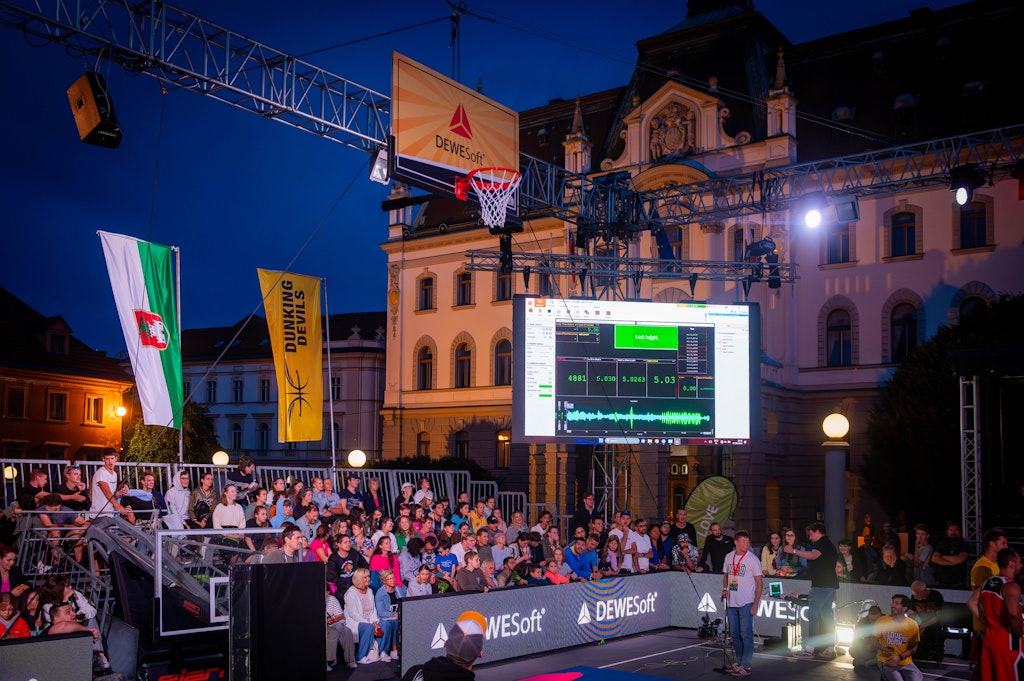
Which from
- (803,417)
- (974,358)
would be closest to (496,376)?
(803,417)

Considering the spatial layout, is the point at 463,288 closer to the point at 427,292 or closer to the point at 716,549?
the point at 427,292

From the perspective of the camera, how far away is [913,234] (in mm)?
33812

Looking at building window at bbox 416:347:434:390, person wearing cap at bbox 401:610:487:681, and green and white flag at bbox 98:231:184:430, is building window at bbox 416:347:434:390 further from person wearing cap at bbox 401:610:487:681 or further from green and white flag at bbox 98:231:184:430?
person wearing cap at bbox 401:610:487:681

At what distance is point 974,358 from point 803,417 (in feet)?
60.3

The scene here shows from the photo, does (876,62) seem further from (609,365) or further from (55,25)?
(55,25)

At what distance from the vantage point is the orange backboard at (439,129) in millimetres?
16797

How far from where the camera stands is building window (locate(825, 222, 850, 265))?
114 feet

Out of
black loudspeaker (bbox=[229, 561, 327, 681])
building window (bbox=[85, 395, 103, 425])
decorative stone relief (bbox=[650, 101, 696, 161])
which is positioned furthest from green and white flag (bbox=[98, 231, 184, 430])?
building window (bbox=[85, 395, 103, 425])

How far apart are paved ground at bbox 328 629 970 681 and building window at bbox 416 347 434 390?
29827mm

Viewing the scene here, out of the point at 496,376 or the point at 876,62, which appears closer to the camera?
the point at 876,62

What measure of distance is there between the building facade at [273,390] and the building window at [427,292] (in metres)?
8.27

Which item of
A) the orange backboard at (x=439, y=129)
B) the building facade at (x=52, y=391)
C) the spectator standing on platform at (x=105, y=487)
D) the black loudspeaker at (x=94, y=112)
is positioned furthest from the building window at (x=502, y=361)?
the black loudspeaker at (x=94, y=112)

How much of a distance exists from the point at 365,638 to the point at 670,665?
13.5 ft

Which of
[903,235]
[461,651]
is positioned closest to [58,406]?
[903,235]
